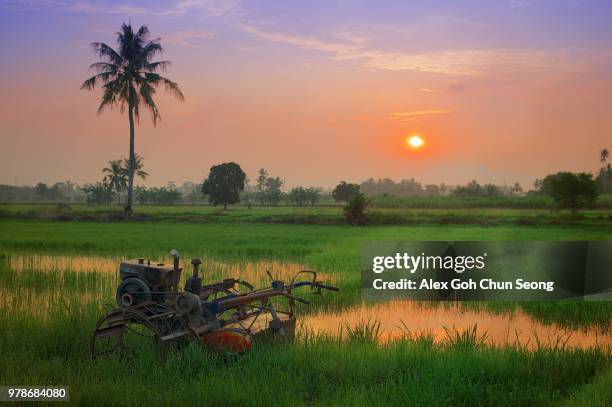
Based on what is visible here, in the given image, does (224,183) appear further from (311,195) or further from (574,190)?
(574,190)

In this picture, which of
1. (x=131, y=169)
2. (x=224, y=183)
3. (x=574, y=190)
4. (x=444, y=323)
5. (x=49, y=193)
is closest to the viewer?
(x=444, y=323)

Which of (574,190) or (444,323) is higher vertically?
(574,190)

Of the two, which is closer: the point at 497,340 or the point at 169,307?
the point at 169,307

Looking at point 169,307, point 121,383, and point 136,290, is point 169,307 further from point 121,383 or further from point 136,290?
point 121,383

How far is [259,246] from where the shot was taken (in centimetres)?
1919

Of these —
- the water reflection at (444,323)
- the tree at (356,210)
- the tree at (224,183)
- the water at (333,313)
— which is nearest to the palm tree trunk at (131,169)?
the tree at (356,210)

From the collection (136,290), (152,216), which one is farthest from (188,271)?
(152,216)

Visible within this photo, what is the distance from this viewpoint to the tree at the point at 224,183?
199ft

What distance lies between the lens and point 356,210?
35.8 meters

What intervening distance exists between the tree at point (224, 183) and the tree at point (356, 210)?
27.0 meters

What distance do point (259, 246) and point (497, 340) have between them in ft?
39.5

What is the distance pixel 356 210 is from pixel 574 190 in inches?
680

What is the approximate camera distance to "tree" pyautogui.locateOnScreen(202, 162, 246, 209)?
6078cm

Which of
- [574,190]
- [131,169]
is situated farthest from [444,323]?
[574,190]
